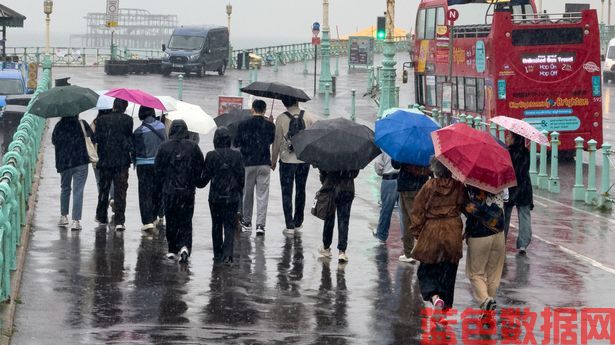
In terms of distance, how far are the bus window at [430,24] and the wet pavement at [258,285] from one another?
15.1 meters

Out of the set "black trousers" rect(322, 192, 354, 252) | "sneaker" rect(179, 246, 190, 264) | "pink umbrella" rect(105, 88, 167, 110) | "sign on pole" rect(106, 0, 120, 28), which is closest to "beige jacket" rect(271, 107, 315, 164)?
"pink umbrella" rect(105, 88, 167, 110)

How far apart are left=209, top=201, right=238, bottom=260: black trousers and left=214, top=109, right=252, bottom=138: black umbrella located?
8.81 ft

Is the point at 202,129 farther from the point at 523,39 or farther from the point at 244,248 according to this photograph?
the point at 523,39

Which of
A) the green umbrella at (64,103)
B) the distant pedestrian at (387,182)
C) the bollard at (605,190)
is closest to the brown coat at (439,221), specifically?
the distant pedestrian at (387,182)

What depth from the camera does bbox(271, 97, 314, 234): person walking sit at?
15.7 meters

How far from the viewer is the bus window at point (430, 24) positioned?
32.9 meters

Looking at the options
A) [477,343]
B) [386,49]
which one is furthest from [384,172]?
[386,49]

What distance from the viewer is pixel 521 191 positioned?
14695 mm

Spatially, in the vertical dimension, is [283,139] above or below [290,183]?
above

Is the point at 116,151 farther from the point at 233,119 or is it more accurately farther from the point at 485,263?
the point at 485,263

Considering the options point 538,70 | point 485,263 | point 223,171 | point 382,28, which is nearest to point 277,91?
point 223,171

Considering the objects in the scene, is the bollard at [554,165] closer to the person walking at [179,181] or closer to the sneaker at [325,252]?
the sneaker at [325,252]

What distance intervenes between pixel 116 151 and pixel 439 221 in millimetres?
5837

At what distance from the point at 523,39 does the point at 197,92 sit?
22.4m
